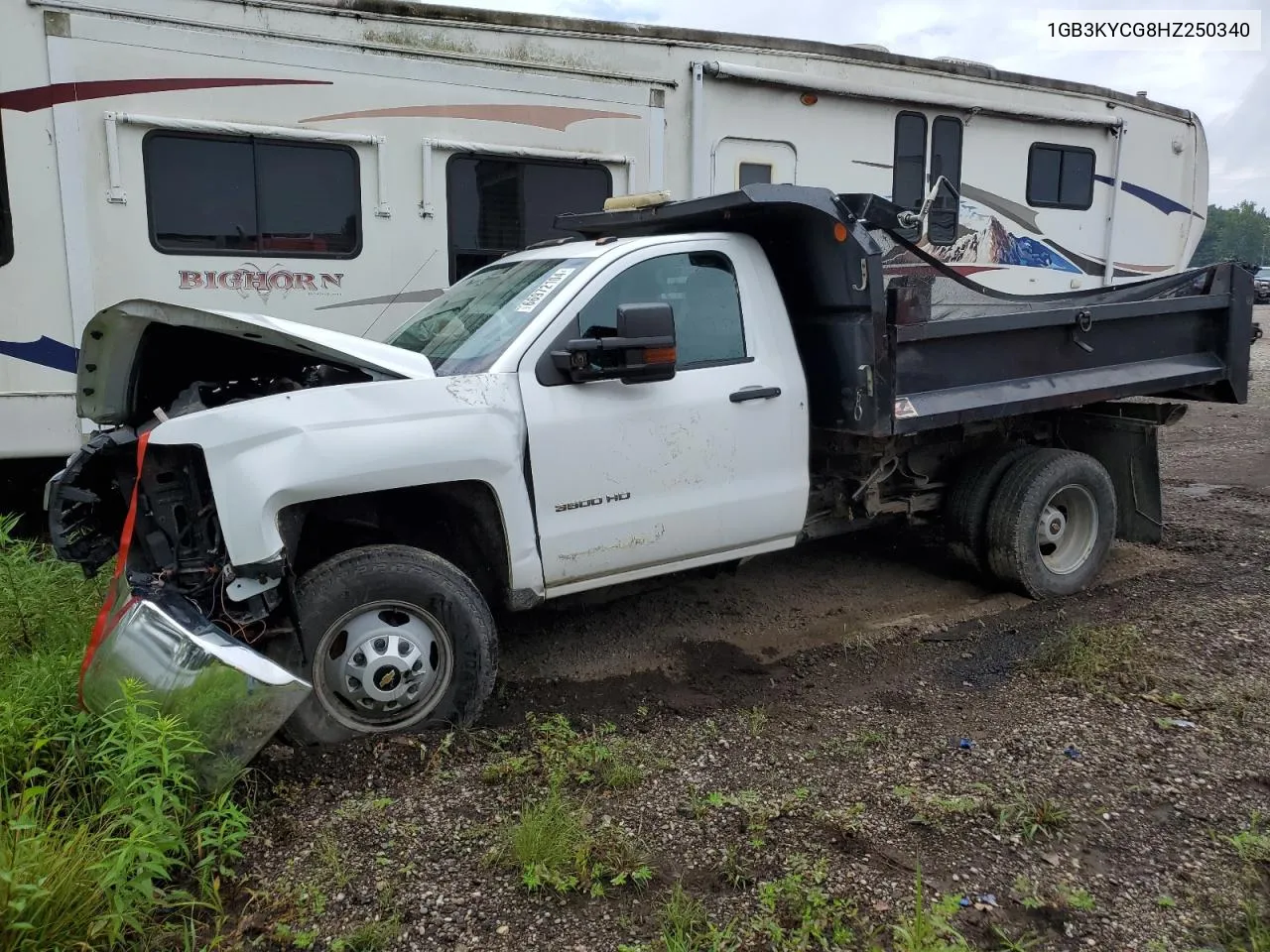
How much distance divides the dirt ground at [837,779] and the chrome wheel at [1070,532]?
30 cm

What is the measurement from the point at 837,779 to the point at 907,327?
2.27m

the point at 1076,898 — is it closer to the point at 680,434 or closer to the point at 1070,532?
the point at 680,434

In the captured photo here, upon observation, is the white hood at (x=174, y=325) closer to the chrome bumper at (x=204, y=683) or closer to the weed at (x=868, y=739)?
the chrome bumper at (x=204, y=683)

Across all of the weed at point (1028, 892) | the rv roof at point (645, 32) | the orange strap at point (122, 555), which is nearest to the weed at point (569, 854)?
the weed at point (1028, 892)

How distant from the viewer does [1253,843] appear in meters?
3.24

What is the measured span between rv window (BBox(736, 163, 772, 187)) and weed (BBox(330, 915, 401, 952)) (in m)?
6.22

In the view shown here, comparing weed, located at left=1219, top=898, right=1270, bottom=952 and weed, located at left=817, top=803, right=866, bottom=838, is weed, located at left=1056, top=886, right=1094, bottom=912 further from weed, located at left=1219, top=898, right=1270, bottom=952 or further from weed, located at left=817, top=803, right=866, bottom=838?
weed, located at left=817, top=803, right=866, bottom=838

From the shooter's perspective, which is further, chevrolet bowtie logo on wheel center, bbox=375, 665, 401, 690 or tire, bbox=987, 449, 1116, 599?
tire, bbox=987, 449, 1116, 599

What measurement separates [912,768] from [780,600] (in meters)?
2.21

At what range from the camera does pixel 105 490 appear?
13.9ft

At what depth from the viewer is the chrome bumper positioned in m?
3.32

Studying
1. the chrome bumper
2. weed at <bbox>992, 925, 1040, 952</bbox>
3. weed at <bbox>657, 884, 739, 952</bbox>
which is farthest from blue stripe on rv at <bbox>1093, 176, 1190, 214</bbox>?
the chrome bumper

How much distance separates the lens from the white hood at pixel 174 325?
378 cm

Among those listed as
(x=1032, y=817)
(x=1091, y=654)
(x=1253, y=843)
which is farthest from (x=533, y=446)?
(x=1253, y=843)
